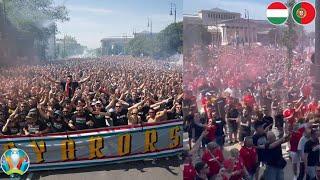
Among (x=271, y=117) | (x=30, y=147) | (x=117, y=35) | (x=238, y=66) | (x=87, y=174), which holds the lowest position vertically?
(x=87, y=174)

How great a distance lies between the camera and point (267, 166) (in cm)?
291

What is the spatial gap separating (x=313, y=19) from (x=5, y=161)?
2.38 metres

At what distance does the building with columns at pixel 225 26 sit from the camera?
2.57 metres

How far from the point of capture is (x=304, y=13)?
2744mm

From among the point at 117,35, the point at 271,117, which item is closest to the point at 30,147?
the point at 117,35

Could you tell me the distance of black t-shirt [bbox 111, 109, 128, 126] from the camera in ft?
9.25

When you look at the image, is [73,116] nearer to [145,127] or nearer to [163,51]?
[145,127]

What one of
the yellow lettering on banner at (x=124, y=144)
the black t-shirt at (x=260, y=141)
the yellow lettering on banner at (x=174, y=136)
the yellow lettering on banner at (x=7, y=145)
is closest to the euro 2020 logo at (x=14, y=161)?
the yellow lettering on banner at (x=7, y=145)

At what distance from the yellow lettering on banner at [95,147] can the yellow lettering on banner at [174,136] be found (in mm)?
507

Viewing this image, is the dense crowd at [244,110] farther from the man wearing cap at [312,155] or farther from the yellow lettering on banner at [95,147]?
the yellow lettering on banner at [95,147]

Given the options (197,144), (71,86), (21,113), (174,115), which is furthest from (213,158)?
(21,113)

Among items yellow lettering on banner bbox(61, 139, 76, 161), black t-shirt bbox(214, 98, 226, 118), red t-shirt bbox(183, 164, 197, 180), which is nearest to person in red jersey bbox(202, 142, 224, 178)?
red t-shirt bbox(183, 164, 197, 180)

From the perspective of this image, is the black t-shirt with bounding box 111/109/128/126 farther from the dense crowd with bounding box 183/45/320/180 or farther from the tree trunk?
the tree trunk

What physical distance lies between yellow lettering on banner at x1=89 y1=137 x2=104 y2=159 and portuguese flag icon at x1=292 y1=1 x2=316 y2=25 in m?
1.66
